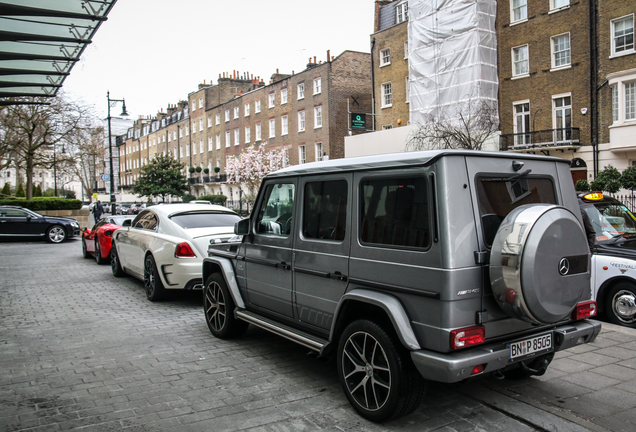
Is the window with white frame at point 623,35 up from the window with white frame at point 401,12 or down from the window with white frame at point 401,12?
down

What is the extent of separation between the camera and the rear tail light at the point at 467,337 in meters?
3.31

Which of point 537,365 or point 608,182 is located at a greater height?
point 608,182

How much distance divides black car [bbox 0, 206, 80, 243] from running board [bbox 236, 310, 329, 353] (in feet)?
66.5

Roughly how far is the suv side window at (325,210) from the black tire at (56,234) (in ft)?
70.2

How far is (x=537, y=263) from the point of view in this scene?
335 cm

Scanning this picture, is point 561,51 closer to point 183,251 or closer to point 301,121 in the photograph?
point 301,121

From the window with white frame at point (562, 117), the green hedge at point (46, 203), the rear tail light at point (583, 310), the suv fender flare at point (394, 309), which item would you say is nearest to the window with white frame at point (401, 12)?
the window with white frame at point (562, 117)

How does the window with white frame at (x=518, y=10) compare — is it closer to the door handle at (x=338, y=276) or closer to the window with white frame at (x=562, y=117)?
the window with white frame at (x=562, y=117)

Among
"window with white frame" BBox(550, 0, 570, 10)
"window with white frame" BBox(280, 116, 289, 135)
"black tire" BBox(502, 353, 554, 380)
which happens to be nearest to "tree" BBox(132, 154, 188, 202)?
"window with white frame" BBox(280, 116, 289, 135)

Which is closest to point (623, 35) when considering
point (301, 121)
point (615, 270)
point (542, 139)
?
point (542, 139)

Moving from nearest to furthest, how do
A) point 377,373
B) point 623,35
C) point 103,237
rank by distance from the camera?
1. point 377,373
2. point 103,237
3. point 623,35

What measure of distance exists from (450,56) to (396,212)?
1149 inches

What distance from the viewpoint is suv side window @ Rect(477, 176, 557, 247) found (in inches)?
142

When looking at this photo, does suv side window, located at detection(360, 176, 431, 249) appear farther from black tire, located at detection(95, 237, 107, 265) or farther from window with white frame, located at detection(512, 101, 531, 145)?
window with white frame, located at detection(512, 101, 531, 145)
